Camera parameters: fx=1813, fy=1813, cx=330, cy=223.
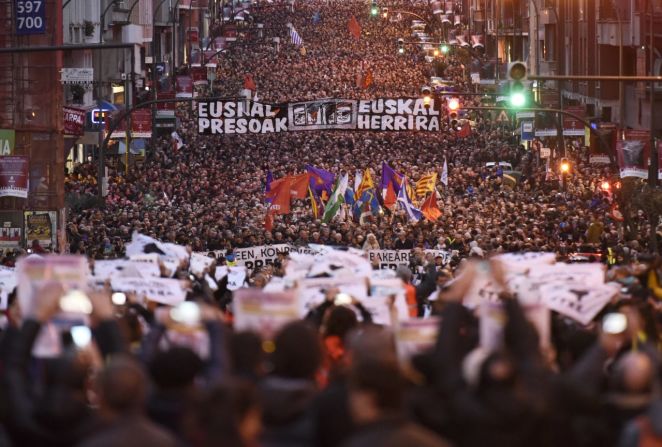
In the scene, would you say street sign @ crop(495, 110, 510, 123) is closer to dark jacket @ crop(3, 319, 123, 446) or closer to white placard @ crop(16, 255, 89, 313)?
white placard @ crop(16, 255, 89, 313)

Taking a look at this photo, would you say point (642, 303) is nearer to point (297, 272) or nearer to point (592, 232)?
point (297, 272)

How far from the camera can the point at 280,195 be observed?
3900 centimetres

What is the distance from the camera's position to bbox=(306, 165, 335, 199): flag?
1570 inches

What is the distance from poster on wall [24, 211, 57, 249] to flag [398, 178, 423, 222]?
24.3ft

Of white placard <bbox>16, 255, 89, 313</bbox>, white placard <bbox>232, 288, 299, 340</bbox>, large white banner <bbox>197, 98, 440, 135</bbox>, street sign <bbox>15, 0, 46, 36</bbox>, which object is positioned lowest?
white placard <bbox>232, 288, 299, 340</bbox>

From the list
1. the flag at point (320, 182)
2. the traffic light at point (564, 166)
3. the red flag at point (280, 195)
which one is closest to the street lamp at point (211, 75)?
the traffic light at point (564, 166)

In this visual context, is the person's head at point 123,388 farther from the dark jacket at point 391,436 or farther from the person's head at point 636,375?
the person's head at point 636,375

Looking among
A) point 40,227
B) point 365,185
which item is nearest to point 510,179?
point 365,185

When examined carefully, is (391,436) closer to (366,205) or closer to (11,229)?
(11,229)

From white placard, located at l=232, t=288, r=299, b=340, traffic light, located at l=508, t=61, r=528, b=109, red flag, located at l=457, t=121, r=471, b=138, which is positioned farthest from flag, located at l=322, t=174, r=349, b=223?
white placard, located at l=232, t=288, r=299, b=340

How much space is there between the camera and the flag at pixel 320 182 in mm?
39875

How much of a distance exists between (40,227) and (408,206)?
772 centimetres

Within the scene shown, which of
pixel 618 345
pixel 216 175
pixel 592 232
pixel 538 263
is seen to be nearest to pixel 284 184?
pixel 592 232

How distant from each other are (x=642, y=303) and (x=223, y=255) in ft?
61.9
